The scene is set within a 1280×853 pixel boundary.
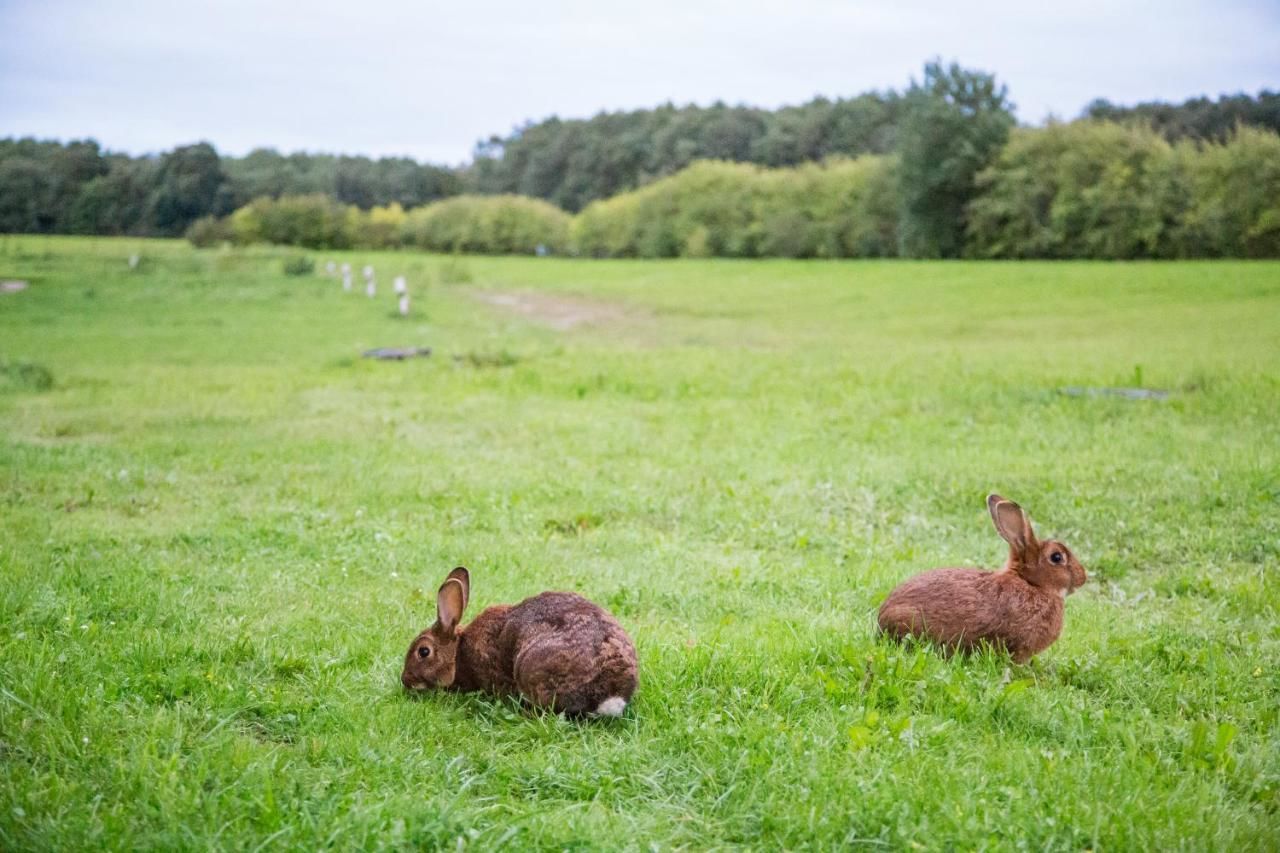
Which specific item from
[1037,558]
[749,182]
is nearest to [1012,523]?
[1037,558]

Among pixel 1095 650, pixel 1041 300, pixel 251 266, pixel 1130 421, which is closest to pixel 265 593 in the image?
pixel 1095 650

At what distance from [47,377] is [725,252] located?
51153mm

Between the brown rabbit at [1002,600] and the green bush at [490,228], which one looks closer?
the brown rabbit at [1002,600]

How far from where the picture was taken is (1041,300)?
3209 centimetres

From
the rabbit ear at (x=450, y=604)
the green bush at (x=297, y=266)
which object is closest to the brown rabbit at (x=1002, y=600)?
the rabbit ear at (x=450, y=604)

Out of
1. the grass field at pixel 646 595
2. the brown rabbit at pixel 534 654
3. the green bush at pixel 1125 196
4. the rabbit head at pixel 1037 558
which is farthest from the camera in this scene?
the green bush at pixel 1125 196

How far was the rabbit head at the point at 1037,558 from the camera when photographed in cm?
516

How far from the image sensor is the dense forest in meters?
31.1

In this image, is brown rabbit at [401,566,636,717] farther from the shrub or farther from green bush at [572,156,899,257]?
green bush at [572,156,899,257]

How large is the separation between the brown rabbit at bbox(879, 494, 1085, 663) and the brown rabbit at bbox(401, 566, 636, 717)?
156cm

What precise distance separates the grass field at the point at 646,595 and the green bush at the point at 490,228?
188ft

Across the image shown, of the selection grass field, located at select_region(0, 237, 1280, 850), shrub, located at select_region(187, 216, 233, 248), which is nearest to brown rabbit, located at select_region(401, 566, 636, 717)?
grass field, located at select_region(0, 237, 1280, 850)

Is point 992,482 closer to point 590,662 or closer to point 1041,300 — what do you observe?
point 590,662

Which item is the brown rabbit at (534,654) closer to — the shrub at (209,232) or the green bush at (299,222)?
the shrub at (209,232)
